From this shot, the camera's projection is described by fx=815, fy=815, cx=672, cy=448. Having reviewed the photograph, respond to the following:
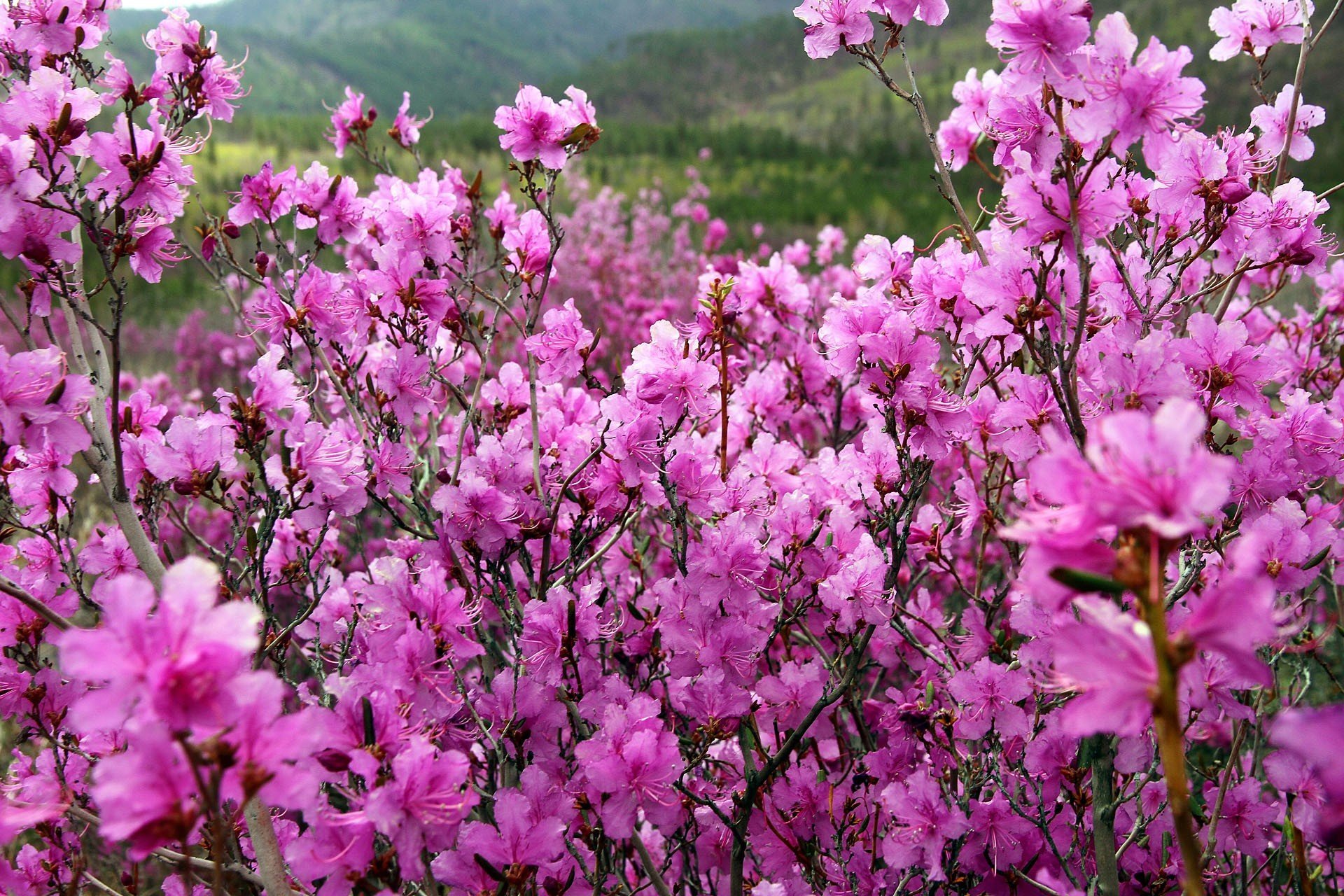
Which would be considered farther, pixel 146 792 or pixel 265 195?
pixel 265 195

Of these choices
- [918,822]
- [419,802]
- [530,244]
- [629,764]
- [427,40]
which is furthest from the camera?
[427,40]

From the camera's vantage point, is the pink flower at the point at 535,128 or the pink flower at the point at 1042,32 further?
the pink flower at the point at 535,128

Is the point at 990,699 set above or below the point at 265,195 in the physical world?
below

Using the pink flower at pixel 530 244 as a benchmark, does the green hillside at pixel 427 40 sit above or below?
above

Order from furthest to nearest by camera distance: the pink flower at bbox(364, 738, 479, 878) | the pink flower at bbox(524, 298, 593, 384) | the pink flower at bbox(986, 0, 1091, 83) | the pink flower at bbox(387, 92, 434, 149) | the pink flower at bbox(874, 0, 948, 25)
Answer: the pink flower at bbox(387, 92, 434, 149) → the pink flower at bbox(524, 298, 593, 384) → the pink flower at bbox(874, 0, 948, 25) → the pink flower at bbox(986, 0, 1091, 83) → the pink flower at bbox(364, 738, 479, 878)

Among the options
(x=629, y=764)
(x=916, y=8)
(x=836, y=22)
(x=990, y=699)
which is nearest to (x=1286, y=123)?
(x=916, y=8)

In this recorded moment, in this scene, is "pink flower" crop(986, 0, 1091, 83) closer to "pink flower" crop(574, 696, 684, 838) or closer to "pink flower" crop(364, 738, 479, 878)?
"pink flower" crop(574, 696, 684, 838)

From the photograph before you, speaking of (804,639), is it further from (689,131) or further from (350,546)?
(689,131)

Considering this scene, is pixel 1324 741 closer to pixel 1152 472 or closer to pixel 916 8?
pixel 1152 472

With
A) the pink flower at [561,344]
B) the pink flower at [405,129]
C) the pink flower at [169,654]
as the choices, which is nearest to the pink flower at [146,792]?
the pink flower at [169,654]

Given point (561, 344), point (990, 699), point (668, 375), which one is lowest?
point (990, 699)

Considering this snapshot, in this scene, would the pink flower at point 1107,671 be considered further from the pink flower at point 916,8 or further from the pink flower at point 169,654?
the pink flower at point 916,8

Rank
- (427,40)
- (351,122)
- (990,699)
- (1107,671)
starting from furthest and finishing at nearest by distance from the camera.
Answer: (427,40), (351,122), (990,699), (1107,671)

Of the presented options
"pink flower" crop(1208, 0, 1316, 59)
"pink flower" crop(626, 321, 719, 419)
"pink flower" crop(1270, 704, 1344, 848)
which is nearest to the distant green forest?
"pink flower" crop(1208, 0, 1316, 59)
